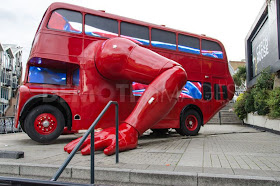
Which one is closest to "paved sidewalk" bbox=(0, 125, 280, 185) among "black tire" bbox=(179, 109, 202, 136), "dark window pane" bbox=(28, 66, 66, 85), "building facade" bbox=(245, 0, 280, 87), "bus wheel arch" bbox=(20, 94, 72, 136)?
"bus wheel arch" bbox=(20, 94, 72, 136)

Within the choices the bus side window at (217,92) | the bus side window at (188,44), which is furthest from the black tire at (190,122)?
the bus side window at (188,44)

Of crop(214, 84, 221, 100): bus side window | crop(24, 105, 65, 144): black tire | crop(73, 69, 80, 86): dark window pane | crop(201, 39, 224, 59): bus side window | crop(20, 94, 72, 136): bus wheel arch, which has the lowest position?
crop(24, 105, 65, 144): black tire

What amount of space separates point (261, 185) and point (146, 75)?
380 cm

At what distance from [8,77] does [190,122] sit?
41995mm

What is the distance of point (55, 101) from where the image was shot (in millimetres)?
7008

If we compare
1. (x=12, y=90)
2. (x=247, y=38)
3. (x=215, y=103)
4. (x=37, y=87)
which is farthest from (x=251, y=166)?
(x=12, y=90)

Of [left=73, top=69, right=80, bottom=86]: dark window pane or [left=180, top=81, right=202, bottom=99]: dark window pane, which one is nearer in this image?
[left=73, top=69, right=80, bottom=86]: dark window pane

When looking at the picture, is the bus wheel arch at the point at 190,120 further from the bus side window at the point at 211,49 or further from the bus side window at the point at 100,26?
the bus side window at the point at 100,26

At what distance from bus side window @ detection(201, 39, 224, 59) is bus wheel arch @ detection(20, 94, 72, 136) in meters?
5.83

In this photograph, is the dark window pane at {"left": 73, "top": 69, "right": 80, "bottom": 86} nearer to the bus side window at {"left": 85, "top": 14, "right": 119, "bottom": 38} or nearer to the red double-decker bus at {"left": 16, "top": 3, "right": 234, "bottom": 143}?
the red double-decker bus at {"left": 16, "top": 3, "right": 234, "bottom": 143}

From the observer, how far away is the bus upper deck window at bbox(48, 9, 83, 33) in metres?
7.17

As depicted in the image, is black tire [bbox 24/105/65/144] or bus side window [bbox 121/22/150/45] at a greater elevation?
bus side window [bbox 121/22/150/45]

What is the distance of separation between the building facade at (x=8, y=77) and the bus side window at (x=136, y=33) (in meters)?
36.0

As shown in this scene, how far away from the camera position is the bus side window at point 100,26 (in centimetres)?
757
